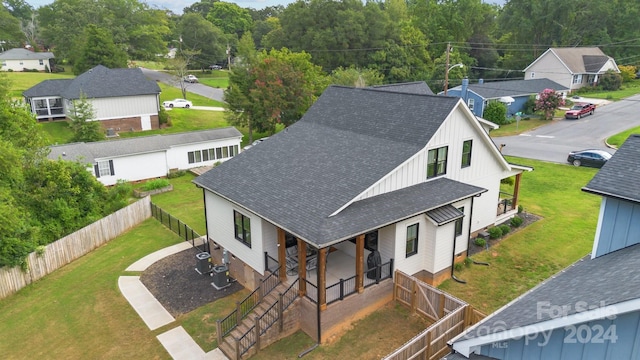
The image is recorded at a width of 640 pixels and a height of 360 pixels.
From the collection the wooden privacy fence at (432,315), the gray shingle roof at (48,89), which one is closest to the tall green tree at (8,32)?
the gray shingle roof at (48,89)

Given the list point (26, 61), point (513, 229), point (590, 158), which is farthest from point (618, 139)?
point (26, 61)

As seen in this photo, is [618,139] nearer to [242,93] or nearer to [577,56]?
[577,56]

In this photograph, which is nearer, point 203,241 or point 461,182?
point 461,182

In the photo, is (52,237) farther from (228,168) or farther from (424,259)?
(424,259)

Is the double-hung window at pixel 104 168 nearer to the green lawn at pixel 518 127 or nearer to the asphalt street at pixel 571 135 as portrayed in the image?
the asphalt street at pixel 571 135

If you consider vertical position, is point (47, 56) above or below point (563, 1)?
below

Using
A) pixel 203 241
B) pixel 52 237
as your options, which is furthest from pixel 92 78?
pixel 203 241

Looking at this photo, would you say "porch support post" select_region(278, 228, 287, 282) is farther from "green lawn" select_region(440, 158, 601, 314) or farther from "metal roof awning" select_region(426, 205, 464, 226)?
"green lawn" select_region(440, 158, 601, 314)
